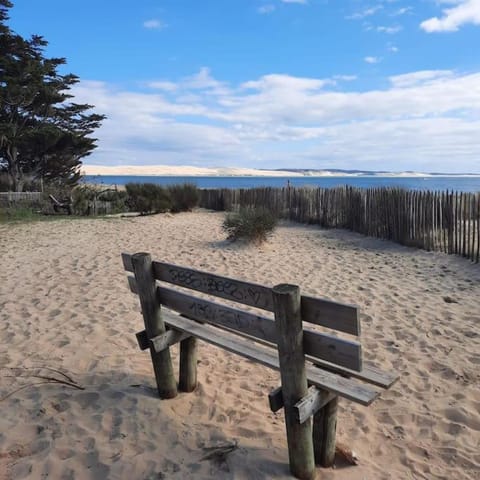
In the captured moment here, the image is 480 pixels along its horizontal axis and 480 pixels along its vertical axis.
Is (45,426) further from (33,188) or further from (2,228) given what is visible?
(33,188)

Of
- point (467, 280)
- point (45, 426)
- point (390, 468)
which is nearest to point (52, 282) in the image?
point (45, 426)

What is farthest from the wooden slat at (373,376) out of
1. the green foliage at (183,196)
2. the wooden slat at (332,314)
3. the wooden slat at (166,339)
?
the green foliage at (183,196)

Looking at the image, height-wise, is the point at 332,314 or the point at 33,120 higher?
the point at 33,120

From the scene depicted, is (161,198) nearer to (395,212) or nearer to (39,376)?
(395,212)

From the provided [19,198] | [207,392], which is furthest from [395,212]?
[19,198]

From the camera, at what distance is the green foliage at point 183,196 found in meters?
18.1

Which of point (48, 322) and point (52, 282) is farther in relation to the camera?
point (52, 282)

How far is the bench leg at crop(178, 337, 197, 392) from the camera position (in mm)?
3223

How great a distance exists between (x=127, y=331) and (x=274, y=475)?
260 cm

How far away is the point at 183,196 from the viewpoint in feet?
59.8

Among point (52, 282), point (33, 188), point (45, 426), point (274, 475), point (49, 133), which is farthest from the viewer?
point (33, 188)

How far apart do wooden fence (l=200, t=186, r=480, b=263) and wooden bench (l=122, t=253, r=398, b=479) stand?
648 cm

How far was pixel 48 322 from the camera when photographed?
476 cm

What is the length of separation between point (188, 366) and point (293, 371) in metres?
1.39
